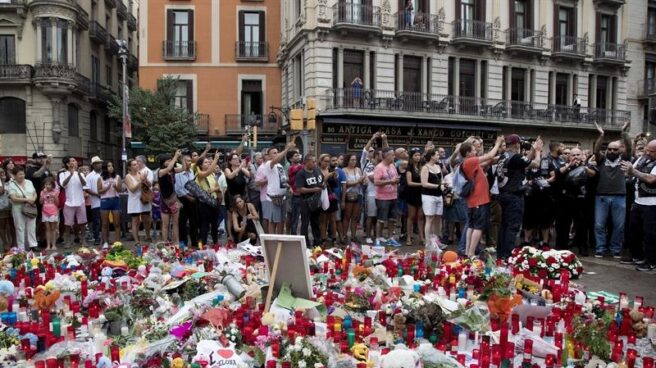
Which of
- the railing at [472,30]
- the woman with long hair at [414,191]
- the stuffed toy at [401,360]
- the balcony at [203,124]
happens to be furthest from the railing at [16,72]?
the stuffed toy at [401,360]

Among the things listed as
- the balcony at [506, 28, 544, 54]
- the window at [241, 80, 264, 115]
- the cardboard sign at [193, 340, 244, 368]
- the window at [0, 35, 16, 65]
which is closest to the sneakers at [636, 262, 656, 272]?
the cardboard sign at [193, 340, 244, 368]

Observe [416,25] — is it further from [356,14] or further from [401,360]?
[401,360]

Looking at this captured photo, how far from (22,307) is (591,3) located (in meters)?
32.8

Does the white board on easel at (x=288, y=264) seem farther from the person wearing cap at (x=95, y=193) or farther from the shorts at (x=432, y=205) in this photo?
the person wearing cap at (x=95, y=193)

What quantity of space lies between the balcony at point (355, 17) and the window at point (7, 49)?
1772 cm

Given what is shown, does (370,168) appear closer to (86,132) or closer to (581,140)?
(581,140)

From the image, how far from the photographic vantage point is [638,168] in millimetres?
8914

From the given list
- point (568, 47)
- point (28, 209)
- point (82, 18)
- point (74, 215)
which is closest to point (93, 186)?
point (74, 215)

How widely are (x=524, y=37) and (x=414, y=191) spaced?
21170 mm

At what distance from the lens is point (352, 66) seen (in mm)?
26000

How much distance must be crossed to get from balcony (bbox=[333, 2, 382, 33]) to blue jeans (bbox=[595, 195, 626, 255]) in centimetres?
1686

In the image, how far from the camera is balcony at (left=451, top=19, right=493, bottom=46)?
2718cm

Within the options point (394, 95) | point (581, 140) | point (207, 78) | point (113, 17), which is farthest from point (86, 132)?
point (581, 140)

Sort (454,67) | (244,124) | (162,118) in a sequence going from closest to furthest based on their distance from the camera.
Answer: (454,67), (162,118), (244,124)
